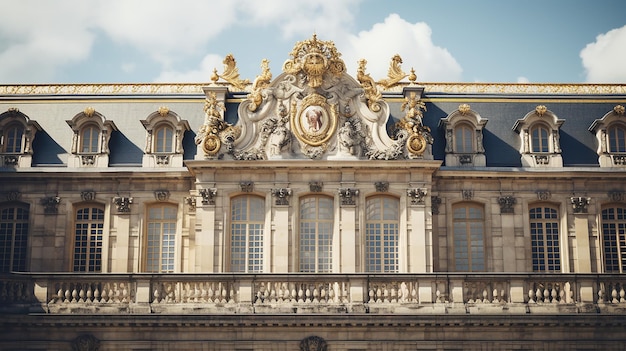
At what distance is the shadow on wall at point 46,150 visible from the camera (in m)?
36.5

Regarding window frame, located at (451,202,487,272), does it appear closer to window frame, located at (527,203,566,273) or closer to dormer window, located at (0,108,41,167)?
window frame, located at (527,203,566,273)

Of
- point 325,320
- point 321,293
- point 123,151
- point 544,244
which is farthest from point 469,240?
point 123,151

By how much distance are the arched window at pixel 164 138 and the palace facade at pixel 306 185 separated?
8 cm

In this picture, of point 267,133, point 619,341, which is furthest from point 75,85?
point 619,341

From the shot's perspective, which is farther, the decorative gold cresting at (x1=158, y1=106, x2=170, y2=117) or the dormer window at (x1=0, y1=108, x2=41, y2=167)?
the dormer window at (x1=0, y1=108, x2=41, y2=167)

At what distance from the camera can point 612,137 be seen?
36719 millimetres

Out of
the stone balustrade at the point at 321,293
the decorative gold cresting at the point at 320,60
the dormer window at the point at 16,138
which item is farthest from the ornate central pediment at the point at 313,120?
the dormer window at the point at 16,138

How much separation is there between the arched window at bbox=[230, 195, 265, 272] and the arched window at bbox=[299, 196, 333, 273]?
1.53m

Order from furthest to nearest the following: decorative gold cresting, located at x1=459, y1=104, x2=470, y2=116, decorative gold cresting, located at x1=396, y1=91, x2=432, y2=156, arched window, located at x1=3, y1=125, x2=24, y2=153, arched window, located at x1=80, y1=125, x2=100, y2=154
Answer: arched window, located at x1=3, y1=125, x2=24, y2=153 → arched window, located at x1=80, y1=125, x2=100, y2=154 → decorative gold cresting, located at x1=459, y1=104, x2=470, y2=116 → decorative gold cresting, located at x1=396, y1=91, x2=432, y2=156

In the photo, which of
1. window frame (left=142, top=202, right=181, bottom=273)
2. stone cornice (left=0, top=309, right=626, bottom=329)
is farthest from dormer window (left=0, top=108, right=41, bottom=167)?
stone cornice (left=0, top=309, right=626, bottom=329)

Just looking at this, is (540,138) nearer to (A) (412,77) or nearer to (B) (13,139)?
(A) (412,77)

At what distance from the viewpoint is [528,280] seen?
31188 millimetres

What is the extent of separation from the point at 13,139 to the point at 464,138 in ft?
57.9

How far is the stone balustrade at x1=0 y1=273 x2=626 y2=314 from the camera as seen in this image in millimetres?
30953
